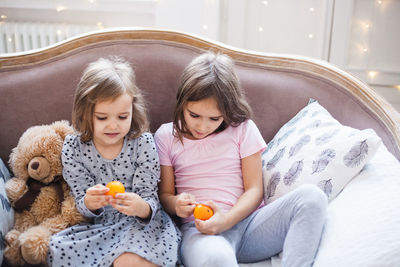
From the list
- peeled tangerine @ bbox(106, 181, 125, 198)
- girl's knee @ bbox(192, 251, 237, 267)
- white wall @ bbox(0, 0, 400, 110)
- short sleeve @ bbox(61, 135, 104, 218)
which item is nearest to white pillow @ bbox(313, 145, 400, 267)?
girl's knee @ bbox(192, 251, 237, 267)

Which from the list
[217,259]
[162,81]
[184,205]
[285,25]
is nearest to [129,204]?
[184,205]

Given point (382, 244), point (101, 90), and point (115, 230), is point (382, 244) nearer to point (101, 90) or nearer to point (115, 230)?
point (115, 230)

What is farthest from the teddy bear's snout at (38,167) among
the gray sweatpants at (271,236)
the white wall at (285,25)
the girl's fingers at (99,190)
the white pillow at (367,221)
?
the white wall at (285,25)

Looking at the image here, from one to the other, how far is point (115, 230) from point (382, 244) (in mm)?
755

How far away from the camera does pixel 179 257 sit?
134 cm

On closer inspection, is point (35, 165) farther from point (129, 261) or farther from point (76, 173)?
point (129, 261)

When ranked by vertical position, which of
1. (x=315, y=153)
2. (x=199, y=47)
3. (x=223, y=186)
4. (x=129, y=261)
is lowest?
(x=129, y=261)

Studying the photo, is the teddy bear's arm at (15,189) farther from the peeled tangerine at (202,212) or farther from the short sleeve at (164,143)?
the peeled tangerine at (202,212)

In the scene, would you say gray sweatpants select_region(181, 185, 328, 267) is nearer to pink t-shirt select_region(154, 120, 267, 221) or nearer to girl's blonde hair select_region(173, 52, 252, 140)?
pink t-shirt select_region(154, 120, 267, 221)

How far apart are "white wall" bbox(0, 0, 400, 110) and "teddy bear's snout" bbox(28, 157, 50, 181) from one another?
1.28 m

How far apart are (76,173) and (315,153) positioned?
30.7 inches

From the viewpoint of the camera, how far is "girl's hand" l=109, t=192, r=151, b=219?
4.05 ft

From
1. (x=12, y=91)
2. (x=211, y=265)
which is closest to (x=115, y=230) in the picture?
(x=211, y=265)

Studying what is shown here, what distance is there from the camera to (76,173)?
1359mm
